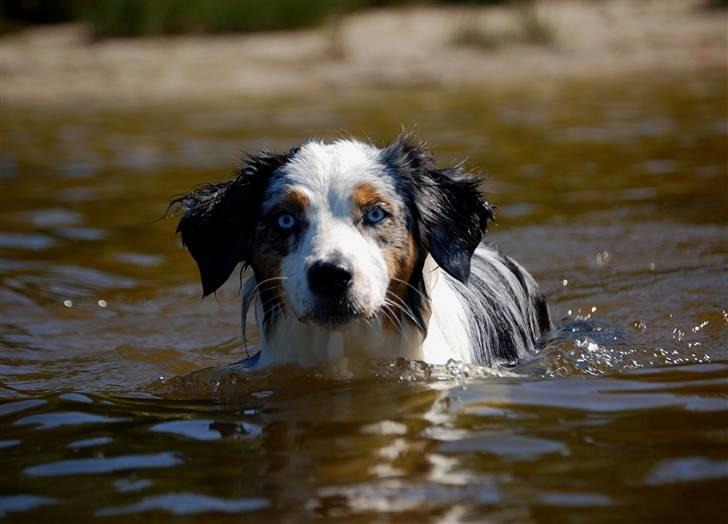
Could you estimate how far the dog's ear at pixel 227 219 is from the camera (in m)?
6.16

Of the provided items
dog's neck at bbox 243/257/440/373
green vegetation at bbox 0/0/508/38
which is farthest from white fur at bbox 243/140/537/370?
green vegetation at bbox 0/0/508/38

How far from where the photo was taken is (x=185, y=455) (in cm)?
490

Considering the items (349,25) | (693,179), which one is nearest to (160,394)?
(693,179)

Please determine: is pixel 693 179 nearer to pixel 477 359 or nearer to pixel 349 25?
pixel 477 359

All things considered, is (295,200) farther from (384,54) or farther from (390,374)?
(384,54)

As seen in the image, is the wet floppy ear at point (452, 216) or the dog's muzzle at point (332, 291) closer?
the dog's muzzle at point (332, 291)

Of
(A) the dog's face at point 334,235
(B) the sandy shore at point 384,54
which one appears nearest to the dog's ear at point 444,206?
(A) the dog's face at point 334,235

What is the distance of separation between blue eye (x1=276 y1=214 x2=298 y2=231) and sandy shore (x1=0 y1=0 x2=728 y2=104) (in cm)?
1409

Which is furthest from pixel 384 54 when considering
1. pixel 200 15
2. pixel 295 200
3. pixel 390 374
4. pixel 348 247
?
pixel 348 247

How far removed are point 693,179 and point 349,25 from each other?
43.9ft

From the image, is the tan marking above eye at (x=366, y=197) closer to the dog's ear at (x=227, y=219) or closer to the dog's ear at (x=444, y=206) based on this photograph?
the dog's ear at (x=444, y=206)

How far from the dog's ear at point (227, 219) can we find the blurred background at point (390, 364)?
1.97 ft

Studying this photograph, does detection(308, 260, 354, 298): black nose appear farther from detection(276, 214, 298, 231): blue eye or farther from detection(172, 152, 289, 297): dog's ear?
detection(172, 152, 289, 297): dog's ear

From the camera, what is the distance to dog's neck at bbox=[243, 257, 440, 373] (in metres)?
6.05
